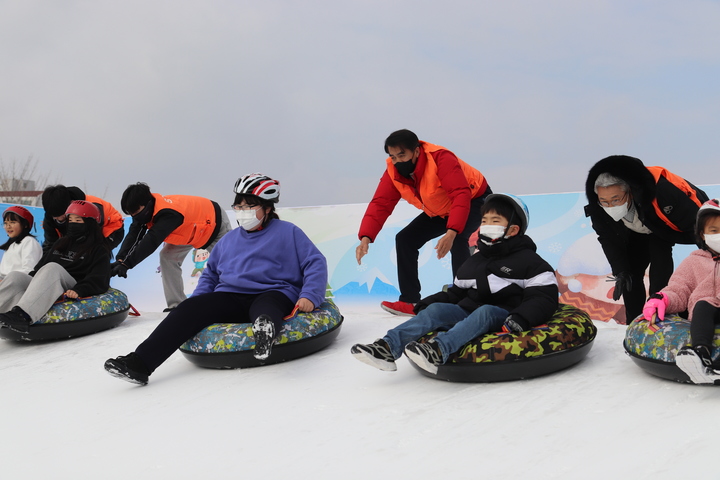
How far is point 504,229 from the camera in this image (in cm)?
346

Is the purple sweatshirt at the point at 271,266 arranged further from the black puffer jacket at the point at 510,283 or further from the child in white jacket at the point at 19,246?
the child in white jacket at the point at 19,246

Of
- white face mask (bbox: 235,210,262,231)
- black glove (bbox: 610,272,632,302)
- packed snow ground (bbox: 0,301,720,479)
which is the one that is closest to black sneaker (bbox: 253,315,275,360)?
packed snow ground (bbox: 0,301,720,479)

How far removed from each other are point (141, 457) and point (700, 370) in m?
2.40

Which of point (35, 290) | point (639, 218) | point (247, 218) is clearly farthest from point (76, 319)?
point (639, 218)

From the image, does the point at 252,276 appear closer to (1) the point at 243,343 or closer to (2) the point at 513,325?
(1) the point at 243,343

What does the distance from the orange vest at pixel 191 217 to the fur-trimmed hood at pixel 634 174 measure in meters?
3.82

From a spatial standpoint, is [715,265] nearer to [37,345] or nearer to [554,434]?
[554,434]

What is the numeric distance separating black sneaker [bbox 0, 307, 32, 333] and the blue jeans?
3.39m

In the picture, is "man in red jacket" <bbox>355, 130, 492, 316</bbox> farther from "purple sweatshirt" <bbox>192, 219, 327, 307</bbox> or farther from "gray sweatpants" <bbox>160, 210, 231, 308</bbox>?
"gray sweatpants" <bbox>160, 210, 231, 308</bbox>

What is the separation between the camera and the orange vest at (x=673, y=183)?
11.8ft

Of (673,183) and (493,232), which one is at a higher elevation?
(673,183)

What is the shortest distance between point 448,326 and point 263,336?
3.34 feet

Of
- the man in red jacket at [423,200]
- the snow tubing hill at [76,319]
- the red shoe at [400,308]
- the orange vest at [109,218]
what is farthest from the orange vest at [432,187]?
the orange vest at [109,218]

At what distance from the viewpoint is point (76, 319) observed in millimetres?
5430
